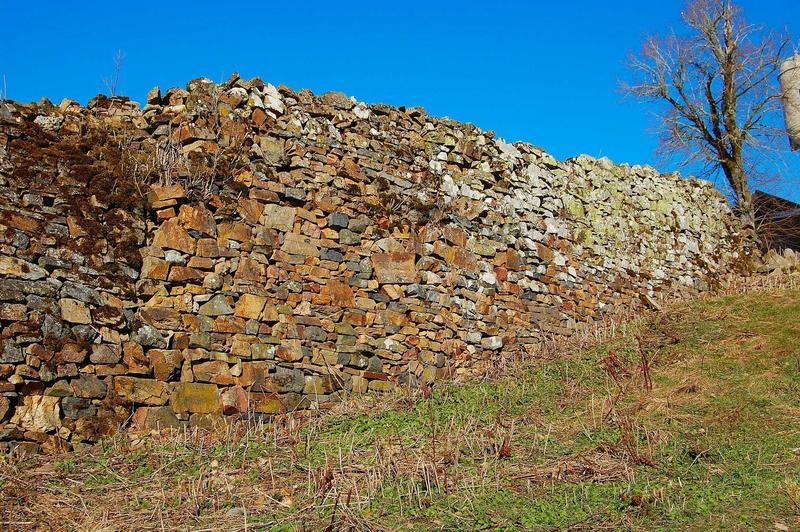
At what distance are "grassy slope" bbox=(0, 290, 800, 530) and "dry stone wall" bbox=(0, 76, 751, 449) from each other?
634mm

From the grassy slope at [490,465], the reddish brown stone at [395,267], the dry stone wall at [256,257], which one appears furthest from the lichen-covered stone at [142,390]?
the reddish brown stone at [395,267]

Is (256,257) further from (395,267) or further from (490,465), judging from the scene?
(490,465)

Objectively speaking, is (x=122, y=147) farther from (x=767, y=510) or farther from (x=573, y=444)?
(x=767, y=510)

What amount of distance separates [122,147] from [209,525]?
4.65 m

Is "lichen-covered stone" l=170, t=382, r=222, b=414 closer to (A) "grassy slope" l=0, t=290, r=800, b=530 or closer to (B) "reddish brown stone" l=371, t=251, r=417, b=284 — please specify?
(A) "grassy slope" l=0, t=290, r=800, b=530

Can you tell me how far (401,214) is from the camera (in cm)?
925

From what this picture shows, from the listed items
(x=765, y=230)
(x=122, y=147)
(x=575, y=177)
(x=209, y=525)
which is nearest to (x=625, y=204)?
(x=575, y=177)

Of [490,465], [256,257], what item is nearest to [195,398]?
[256,257]

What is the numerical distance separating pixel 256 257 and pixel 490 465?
3530 millimetres

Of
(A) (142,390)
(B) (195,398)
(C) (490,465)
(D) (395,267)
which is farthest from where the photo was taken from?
(D) (395,267)

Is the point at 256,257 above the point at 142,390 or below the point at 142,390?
above

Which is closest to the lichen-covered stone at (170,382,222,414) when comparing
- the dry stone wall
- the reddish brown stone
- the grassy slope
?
the dry stone wall

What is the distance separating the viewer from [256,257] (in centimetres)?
788

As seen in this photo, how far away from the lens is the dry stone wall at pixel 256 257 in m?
6.49
